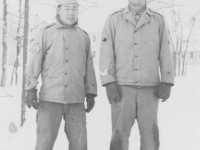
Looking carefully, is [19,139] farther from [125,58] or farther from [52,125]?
[125,58]

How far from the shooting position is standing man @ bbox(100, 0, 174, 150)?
10.2 ft

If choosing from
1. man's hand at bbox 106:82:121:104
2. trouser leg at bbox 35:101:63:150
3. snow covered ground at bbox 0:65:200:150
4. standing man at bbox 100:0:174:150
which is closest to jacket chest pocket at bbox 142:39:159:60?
standing man at bbox 100:0:174:150

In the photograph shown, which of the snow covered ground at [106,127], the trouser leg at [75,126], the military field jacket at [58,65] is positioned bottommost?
the snow covered ground at [106,127]

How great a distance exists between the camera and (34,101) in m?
3.09

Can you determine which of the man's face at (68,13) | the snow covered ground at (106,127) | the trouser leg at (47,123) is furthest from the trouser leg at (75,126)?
the snow covered ground at (106,127)

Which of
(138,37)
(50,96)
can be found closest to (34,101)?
(50,96)

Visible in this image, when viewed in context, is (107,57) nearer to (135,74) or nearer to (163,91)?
(135,74)

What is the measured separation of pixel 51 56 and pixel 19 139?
299 cm

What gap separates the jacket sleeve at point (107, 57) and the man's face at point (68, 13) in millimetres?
397

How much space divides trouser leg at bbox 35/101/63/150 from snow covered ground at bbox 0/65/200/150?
6.23 feet

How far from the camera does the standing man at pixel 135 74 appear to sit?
3.10 metres

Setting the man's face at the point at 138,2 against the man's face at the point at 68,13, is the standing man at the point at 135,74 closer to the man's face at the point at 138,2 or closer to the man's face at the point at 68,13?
the man's face at the point at 138,2

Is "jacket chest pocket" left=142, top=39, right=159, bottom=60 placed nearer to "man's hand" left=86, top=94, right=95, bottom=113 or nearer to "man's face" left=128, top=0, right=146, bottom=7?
"man's face" left=128, top=0, right=146, bottom=7

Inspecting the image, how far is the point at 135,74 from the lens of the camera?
311 centimetres
